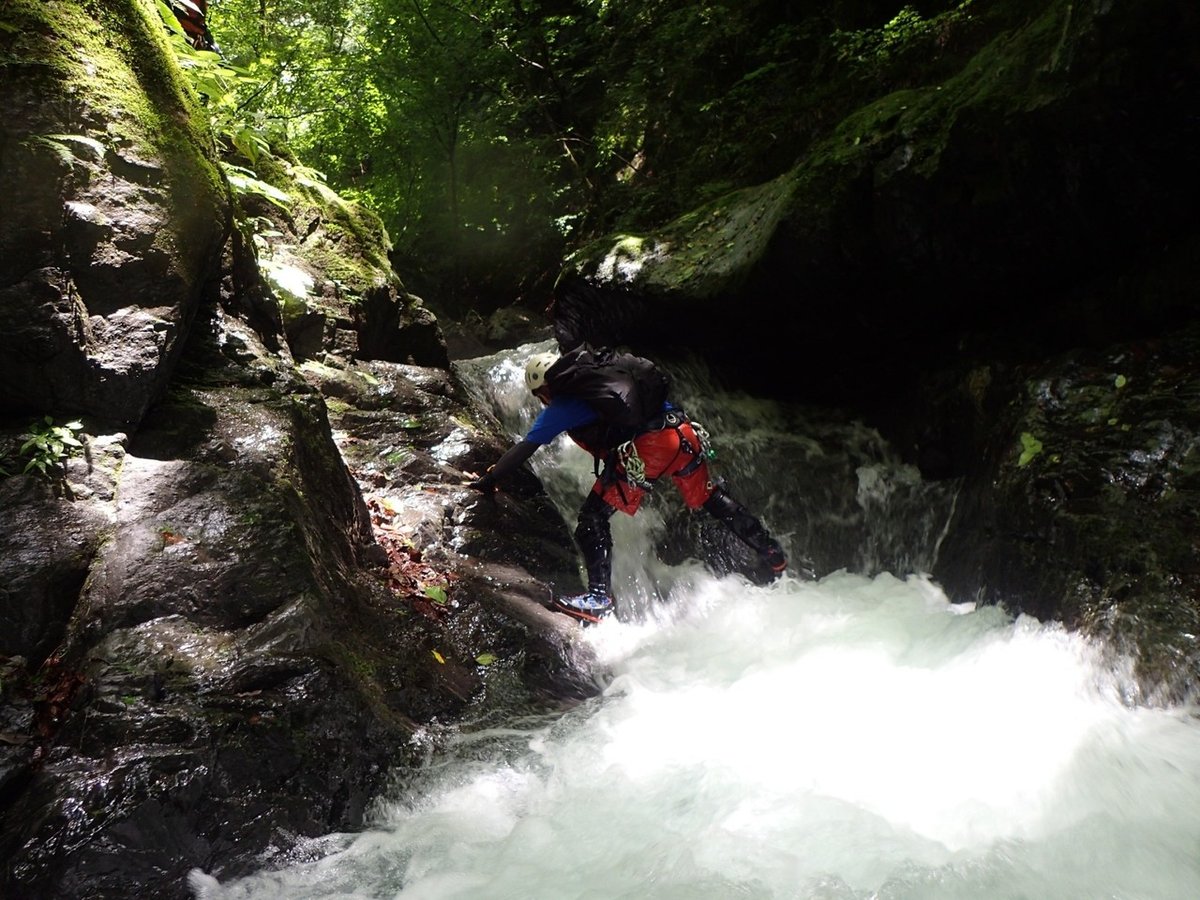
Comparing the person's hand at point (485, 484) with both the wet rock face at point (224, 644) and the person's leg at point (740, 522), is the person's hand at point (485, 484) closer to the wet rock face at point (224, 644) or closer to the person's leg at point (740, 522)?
the wet rock face at point (224, 644)

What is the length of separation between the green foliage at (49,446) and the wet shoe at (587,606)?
3.02 m

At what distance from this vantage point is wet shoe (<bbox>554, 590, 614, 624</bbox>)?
5551mm

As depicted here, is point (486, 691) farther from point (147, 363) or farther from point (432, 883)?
point (147, 363)

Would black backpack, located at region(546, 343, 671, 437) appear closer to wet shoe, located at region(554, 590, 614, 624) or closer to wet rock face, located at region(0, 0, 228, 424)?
wet shoe, located at region(554, 590, 614, 624)

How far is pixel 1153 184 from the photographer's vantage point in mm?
4832

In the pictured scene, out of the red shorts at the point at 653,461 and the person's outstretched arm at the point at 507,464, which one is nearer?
the person's outstretched arm at the point at 507,464

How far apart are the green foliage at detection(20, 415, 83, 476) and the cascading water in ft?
6.53

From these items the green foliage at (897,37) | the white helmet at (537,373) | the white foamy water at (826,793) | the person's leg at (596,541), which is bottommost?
the white foamy water at (826,793)

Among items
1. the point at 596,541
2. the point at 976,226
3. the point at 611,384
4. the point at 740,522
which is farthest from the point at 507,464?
Result: the point at 976,226

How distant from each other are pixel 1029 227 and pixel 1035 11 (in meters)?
2.56

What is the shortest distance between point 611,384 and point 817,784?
2.81m

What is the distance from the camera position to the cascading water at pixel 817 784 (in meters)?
3.01

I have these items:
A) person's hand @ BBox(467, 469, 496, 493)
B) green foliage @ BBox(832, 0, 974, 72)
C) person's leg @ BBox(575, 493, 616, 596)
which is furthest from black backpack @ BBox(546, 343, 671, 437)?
green foliage @ BBox(832, 0, 974, 72)

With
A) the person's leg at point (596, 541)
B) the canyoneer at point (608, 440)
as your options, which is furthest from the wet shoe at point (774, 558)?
the person's leg at point (596, 541)
